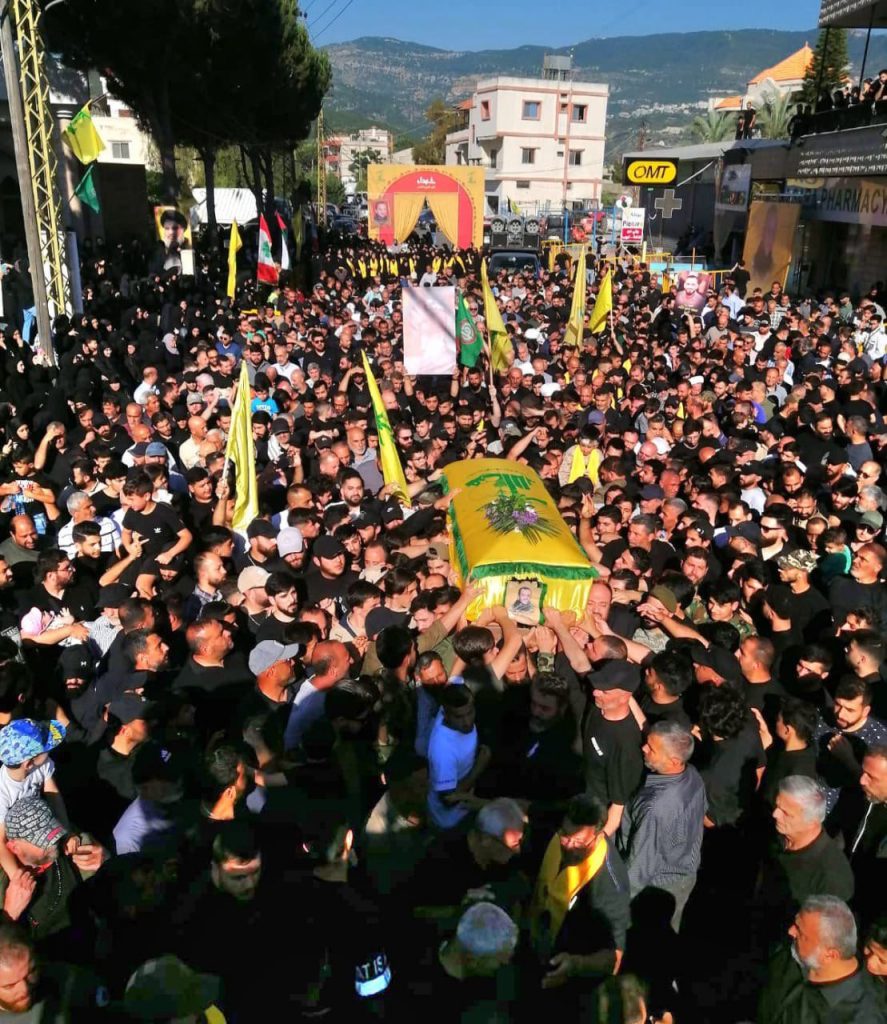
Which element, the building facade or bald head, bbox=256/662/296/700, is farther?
the building facade

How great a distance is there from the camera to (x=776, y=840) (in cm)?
381

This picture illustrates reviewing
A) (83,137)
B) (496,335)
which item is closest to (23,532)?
(496,335)

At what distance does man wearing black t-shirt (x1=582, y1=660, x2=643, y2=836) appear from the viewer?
3.98m

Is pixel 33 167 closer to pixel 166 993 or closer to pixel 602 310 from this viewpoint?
pixel 602 310

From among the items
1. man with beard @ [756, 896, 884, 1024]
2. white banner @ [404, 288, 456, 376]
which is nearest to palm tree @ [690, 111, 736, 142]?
white banner @ [404, 288, 456, 376]

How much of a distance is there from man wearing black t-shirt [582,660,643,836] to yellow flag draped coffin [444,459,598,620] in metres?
1.64

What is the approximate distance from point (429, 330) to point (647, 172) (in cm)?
2829

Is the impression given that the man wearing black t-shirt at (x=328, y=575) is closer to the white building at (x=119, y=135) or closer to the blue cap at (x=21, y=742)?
the blue cap at (x=21, y=742)

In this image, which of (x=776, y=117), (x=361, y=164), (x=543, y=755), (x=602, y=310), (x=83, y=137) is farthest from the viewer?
(x=361, y=164)

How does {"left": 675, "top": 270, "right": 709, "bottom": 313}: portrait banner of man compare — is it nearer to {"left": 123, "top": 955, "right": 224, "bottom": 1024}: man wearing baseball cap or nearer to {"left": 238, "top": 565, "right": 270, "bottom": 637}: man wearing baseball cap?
{"left": 238, "top": 565, "right": 270, "bottom": 637}: man wearing baseball cap

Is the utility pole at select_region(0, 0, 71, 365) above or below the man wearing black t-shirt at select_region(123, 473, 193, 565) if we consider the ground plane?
above

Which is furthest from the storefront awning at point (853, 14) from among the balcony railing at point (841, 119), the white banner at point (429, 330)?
the white banner at point (429, 330)

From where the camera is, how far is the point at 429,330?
10758 millimetres

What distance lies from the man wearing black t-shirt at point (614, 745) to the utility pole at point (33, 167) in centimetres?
1172
